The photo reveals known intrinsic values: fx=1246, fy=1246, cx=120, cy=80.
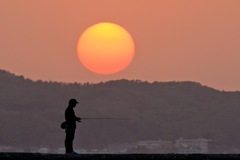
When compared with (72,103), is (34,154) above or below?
below

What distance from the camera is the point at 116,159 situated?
3391 cm

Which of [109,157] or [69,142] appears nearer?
[109,157]

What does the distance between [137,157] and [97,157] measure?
3.72ft

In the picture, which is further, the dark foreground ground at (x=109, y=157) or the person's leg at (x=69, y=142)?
the person's leg at (x=69, y=142)

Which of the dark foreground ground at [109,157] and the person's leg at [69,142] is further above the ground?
the person's leg at [69,142]

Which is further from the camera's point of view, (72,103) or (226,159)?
(72,103)

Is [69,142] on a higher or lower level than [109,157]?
higher

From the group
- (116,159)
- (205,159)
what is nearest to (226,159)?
(205,159)

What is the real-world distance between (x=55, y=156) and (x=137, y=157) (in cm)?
227

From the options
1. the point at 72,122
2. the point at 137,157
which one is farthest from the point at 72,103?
Result: the point at 137,157

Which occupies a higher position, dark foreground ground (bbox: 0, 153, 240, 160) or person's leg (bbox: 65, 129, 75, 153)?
person's leg (bbox: 65, 129, 75, 153)

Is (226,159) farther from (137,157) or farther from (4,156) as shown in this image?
(4,156)

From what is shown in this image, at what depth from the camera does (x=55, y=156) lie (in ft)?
110

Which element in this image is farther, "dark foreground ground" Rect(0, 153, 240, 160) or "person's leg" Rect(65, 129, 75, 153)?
"person's leg" Rect(65, 129, 75, 153)
